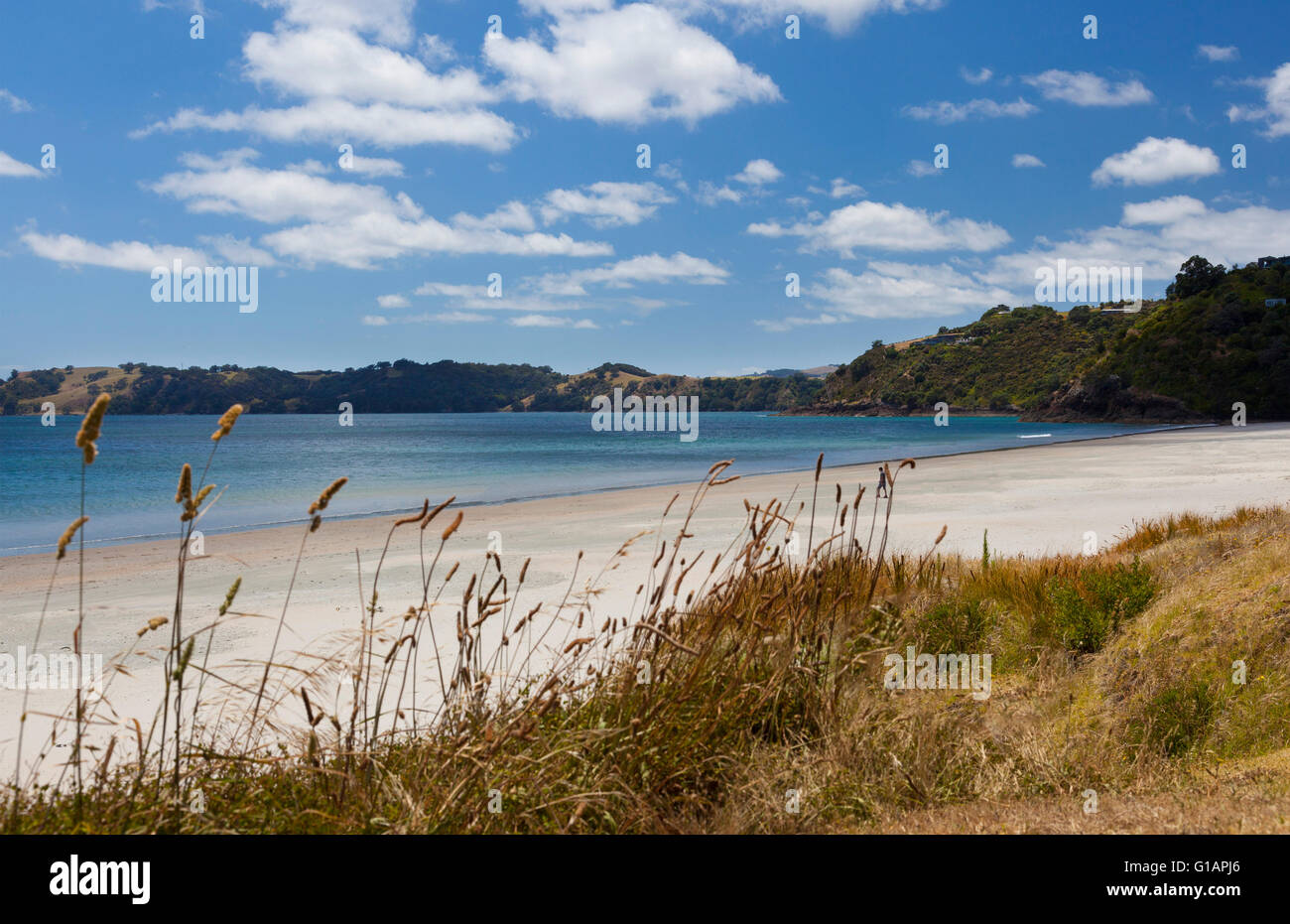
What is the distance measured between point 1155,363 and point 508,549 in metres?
100

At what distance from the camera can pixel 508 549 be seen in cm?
1282

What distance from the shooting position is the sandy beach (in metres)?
7.53

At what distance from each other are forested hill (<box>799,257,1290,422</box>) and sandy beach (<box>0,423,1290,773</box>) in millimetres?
74663

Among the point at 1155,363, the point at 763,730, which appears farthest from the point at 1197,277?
the point at 763,730

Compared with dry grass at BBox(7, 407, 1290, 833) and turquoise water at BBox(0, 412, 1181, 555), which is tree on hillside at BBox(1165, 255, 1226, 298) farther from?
dry grass at BBox(7, 407, 1290, 833)

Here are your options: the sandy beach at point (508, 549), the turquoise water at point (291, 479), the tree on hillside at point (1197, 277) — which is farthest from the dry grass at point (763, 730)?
the tree on hillside at point (1197, 277)

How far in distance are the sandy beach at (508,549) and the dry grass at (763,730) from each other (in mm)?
802

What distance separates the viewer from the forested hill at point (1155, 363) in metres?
84.2

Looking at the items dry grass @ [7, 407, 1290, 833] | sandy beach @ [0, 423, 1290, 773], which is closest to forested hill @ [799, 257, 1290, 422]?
sandy beach @ [0, 423, 1290, 773]

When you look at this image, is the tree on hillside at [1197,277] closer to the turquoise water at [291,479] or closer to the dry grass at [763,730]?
the turquoise water at [291,479]

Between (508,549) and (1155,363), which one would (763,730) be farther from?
(1155,363)

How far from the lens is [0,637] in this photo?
8.01 m

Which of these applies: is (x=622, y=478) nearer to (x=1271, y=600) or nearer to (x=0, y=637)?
(x=0, y=637)
